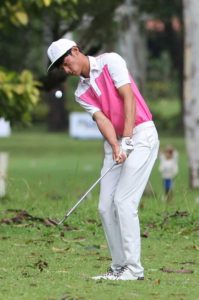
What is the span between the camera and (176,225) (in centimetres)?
1284

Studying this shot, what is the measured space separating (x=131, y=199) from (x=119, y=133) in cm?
53

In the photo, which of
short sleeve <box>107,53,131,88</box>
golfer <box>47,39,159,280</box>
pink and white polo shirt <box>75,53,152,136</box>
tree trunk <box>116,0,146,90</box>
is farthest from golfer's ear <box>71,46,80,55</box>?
tree trunk <box>116,0,146,90</box>

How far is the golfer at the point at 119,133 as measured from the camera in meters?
9.21

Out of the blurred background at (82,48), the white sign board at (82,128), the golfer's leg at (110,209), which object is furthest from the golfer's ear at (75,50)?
the white sign board at (82,128)

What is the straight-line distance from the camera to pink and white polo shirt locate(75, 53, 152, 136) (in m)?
9.30

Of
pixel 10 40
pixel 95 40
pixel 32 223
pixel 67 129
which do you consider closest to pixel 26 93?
pixel 32 223

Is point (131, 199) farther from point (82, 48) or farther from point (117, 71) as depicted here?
point (82, 48)

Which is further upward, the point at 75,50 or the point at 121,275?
the point at 75,50

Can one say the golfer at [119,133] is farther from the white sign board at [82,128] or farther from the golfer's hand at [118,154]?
the white sign board at [82,128]

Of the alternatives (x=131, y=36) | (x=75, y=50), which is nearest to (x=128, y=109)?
(x=75, y=50)

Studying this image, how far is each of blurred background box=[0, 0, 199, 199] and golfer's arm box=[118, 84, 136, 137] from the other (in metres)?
0.84

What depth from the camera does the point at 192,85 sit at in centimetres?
2831

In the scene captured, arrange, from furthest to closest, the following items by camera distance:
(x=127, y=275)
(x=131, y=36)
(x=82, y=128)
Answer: (x=82, y=128)
(x=131, y=36)
(x=127, y=275)

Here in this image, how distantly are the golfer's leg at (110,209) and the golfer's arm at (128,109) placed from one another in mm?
375
